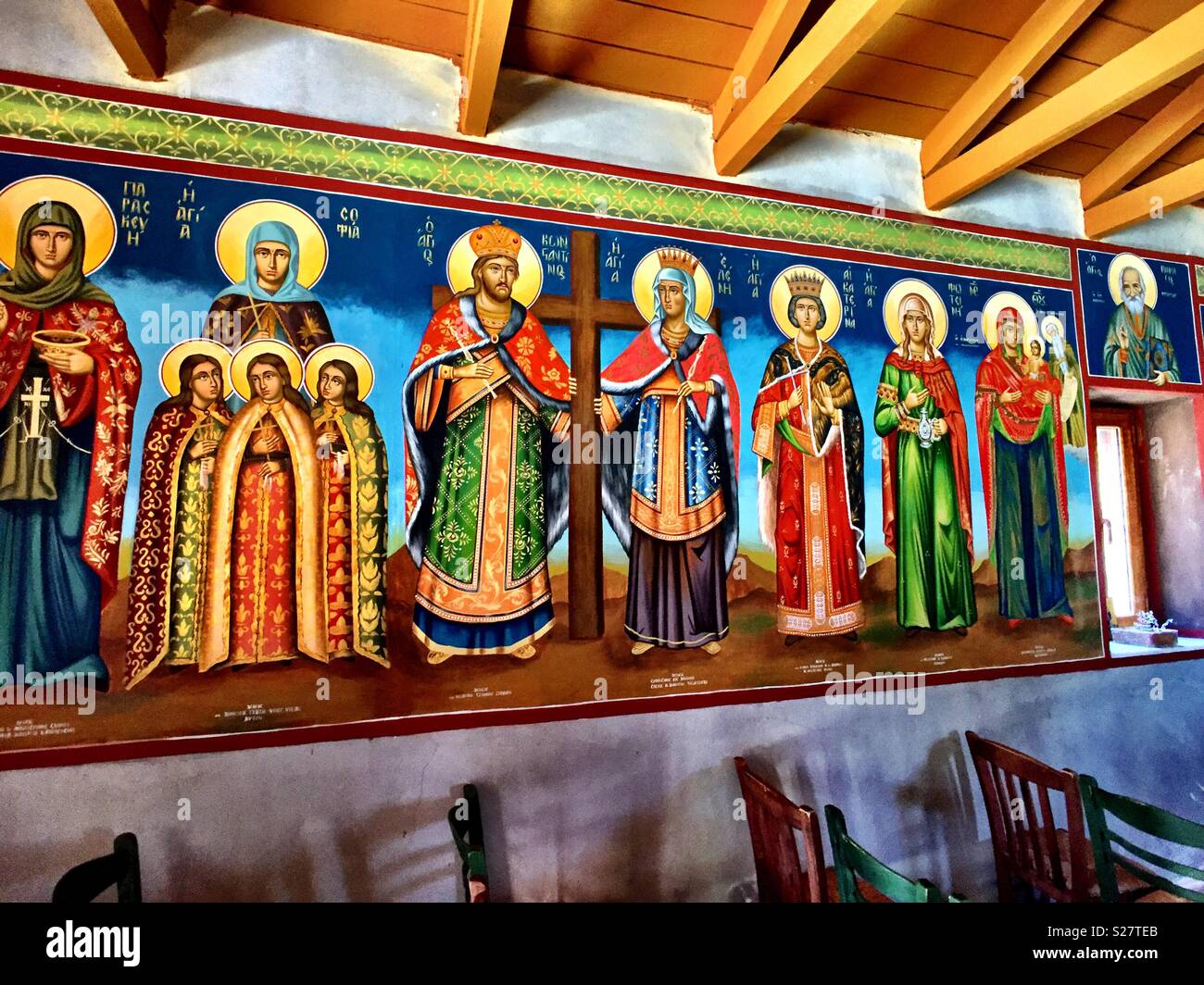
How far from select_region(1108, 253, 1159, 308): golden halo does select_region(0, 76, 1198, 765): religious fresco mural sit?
0.65m

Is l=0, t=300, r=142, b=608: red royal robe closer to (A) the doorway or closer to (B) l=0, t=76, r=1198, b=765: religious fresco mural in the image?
(B) l=0, t=76, r=1198, b=765: religious fresco mural

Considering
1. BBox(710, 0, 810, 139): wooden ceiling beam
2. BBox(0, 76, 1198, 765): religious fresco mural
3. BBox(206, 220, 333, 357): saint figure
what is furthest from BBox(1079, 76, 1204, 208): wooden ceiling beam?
BBox(206, 220, 333, 357): saint figure

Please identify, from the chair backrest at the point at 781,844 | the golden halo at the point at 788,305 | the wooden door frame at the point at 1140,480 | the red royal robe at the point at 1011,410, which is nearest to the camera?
the chair backrest at the point at 781,844

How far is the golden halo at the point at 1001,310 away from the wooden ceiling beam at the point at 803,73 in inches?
61.1

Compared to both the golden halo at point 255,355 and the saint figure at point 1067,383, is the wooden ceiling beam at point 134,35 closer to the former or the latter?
the golden halo at point 255,355

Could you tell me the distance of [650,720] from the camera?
269 cm

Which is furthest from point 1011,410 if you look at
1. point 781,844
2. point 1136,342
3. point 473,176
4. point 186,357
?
point 186,357

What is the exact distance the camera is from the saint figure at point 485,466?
2.51 metres

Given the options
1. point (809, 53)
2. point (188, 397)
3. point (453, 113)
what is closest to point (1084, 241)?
point (809, 53)

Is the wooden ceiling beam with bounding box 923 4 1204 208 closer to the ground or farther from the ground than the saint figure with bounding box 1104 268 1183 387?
farther from the ground

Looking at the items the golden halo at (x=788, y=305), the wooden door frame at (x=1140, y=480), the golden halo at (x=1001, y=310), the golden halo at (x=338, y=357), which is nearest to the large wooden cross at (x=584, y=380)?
the golden halo at (x=338, y=357)

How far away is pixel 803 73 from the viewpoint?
2.50m

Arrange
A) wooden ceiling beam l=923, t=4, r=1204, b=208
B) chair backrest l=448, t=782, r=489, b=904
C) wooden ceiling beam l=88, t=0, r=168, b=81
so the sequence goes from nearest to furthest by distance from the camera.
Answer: chair backrest l=448, t=782, r=489, b=904 < wooden ceiling beam l=88, t=0, r=168, b=81 < wooden ceiling beam l=923, t=4, r=1204, b=208

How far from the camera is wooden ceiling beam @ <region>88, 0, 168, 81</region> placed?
2088mm
